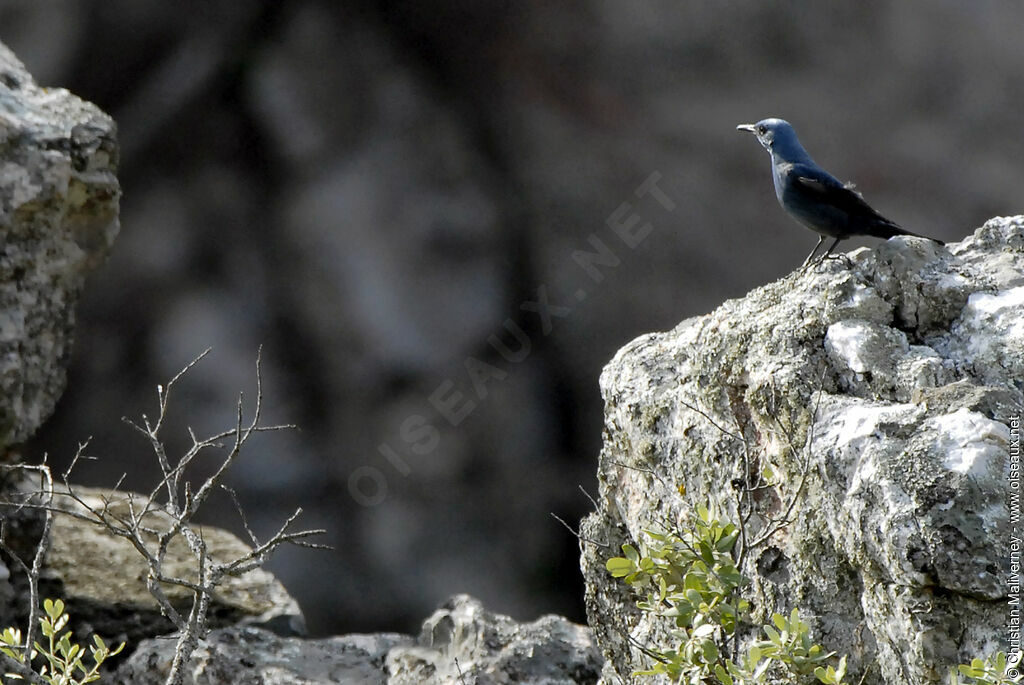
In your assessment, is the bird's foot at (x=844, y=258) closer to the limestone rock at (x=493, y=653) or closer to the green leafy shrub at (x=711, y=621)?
the green leafy shrub at (x=711, y=621)

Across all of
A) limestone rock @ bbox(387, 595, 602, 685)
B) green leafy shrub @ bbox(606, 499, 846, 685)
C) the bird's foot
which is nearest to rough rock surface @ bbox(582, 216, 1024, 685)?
the bird's foot

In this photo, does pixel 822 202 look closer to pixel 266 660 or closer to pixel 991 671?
pixel 991 671

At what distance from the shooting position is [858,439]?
3.65 feet

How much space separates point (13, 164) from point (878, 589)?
1.73 m

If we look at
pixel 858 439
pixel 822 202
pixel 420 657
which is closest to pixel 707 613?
pixel 858 439

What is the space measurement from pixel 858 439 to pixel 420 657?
1.14 metres

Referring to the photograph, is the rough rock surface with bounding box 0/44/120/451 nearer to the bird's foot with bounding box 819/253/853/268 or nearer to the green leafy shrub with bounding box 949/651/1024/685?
the bird's foot with bounding box 819/253/853/268

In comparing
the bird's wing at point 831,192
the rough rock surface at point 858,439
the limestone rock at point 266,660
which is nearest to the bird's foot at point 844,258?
the rough rock surface at point 858,439

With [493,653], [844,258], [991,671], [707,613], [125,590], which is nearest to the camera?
[991,671]

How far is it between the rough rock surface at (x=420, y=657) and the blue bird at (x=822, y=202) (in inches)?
33.8

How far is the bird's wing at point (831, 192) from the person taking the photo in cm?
154

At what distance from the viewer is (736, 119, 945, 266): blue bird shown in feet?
5.04

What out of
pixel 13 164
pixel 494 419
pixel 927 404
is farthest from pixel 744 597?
pixel 494 419

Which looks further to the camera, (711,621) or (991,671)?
(711,621)
